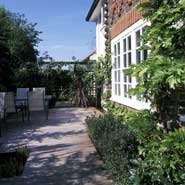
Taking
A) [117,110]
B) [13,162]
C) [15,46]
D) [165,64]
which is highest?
[15,46]

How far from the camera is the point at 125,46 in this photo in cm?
980

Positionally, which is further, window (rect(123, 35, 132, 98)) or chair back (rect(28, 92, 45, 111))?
chair back (rect(28, 92, 45, 111))

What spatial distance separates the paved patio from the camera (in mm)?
5678

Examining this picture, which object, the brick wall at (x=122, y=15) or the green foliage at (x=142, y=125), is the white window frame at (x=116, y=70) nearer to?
the brick wall at (x=122, y=15)

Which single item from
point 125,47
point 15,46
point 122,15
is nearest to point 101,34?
point 122,15

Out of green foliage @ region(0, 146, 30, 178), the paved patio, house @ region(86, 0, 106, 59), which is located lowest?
green foliage @ region(0, 146, 30, 178)

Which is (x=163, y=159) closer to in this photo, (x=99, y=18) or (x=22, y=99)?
(x=22, y=99)

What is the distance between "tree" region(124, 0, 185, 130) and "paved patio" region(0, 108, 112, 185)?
6.52ft

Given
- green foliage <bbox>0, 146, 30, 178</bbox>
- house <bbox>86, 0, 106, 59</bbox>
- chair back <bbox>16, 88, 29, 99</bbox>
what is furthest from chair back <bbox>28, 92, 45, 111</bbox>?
green foliage <bbox>0, 146, 30, 178</bbox>

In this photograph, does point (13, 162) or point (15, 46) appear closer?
point (13, 162)

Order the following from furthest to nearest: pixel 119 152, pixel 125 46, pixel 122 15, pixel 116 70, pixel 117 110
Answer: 1. pixel 116 70
2. pixel 117 110
3. pixel 122 15
4. pixel 125 46
5. pixel 119 152

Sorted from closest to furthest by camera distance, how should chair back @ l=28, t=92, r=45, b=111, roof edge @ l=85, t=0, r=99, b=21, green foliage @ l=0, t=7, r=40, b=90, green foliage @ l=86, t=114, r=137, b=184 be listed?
green foliage @ l=86, t=114, r=137, b=184
chair back @ l=28, t=92, r=45, b=111
green foliage @ l=0, t=7, r=40, b=90
roof edge @ l=85, t=0, r=99, b=21

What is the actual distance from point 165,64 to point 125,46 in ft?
22.0

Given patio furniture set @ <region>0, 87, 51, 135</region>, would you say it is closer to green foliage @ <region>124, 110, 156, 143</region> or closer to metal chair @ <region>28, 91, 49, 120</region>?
metal chair @ <region>28, 91, 49, 120</region>
